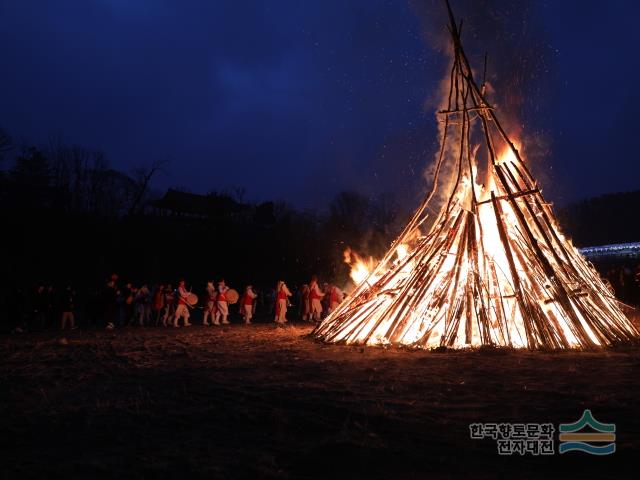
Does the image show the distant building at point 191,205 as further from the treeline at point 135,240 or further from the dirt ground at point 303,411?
the dirt ground at point 303,411

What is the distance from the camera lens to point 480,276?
1100cm

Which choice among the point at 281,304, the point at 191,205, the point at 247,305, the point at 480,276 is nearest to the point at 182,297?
the point at 247,305

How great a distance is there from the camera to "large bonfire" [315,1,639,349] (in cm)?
1048

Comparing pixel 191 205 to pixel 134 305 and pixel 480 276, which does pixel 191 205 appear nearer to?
pixel 134 305

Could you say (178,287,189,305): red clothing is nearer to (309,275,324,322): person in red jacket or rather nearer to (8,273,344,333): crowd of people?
(8,273,344,333): crowd of people

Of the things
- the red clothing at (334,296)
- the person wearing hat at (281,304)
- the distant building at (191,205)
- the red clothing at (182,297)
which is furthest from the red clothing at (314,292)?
the distant building at (191,205)

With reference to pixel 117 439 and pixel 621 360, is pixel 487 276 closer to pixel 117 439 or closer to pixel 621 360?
pixel 621 360

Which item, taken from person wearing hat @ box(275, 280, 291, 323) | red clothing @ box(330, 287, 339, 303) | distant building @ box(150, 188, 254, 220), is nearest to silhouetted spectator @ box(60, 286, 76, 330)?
person wearing hat @ box(275, 280, 291, 323)

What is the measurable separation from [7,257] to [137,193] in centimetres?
1259

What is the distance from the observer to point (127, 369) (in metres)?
9.25

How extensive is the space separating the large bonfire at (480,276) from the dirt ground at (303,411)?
726 mm

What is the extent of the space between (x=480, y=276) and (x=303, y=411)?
591 cm

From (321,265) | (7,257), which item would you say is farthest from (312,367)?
(321,265)

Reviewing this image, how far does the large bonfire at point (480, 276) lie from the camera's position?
34.4ft
